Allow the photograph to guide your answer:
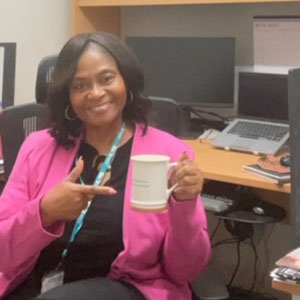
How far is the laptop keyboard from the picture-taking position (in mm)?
2430

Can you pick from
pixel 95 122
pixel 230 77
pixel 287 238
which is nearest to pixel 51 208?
pixel 95 122

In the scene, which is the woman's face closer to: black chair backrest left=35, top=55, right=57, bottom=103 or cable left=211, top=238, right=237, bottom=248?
black chair backrest left=35, top=55, right=57, bottom=103

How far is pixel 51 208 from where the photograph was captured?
58.5 inches

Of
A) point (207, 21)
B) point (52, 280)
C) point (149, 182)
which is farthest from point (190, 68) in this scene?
point (149, 182)

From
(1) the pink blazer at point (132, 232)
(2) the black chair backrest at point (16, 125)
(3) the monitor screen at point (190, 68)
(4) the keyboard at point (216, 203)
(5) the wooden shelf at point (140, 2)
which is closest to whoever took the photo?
(1) the pink blazer at point (132, 232)

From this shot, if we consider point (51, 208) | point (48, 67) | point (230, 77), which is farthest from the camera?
point (230, 77)

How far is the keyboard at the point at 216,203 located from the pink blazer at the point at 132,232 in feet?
1.98

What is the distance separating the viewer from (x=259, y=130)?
250cm

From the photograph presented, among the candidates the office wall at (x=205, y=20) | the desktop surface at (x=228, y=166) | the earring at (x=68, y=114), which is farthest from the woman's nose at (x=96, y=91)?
the office wall at (x=205, y=20)

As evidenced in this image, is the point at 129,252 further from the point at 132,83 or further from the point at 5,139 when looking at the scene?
the point at 5,139

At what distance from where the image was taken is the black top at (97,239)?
1624 millimetres

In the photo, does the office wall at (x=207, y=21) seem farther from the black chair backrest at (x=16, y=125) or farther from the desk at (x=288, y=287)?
the desk at (x=288, y=287)

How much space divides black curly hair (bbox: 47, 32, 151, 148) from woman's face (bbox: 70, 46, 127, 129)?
2 cm

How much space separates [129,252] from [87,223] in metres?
Answer: 0.14
